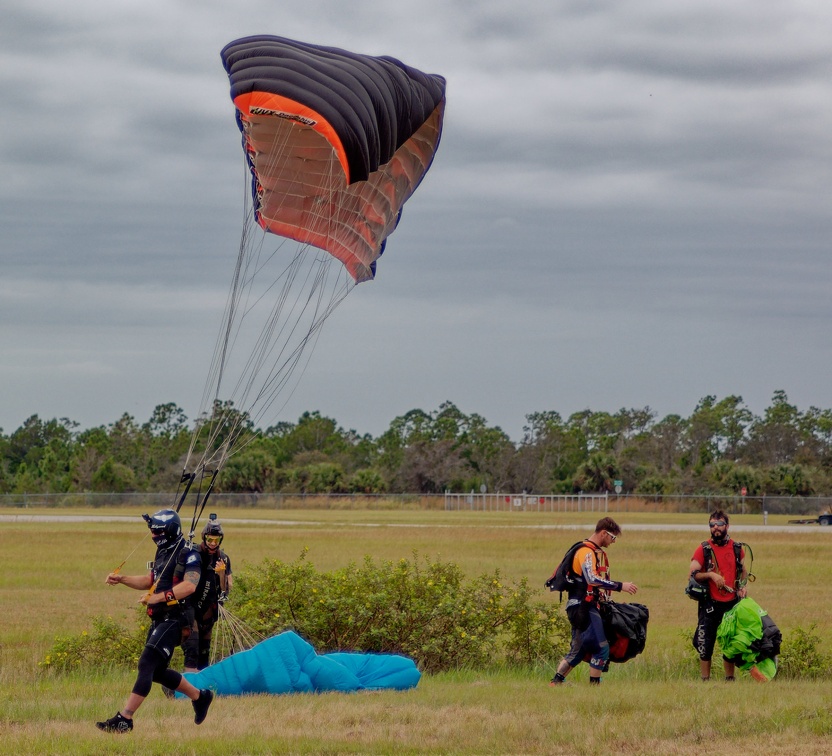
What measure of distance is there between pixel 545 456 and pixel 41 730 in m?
110

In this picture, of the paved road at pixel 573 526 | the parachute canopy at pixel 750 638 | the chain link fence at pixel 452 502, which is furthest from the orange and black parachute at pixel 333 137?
the chain link fence at pixel 452 502

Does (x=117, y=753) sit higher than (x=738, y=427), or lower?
lower

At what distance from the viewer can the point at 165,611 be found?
8023 millimetres

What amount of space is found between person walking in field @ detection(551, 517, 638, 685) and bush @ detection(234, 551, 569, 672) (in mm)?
1681

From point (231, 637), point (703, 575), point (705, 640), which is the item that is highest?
point (703, 575)

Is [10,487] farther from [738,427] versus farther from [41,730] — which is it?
[41,730]

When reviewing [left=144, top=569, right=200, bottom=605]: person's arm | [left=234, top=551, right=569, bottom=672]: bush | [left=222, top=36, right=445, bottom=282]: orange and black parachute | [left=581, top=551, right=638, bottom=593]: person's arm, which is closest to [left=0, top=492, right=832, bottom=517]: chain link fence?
[left=234, top=551, right=569, bottom=672]: bush

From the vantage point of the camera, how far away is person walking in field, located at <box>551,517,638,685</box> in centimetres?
994

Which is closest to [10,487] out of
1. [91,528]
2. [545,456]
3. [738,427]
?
[545,456]

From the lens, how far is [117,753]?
22.8 feet

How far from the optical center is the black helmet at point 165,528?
8.02 meters

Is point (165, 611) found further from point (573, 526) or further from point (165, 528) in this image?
point (573, 526)

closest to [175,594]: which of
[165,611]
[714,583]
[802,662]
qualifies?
[165,611]

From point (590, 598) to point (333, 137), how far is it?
462 cm
